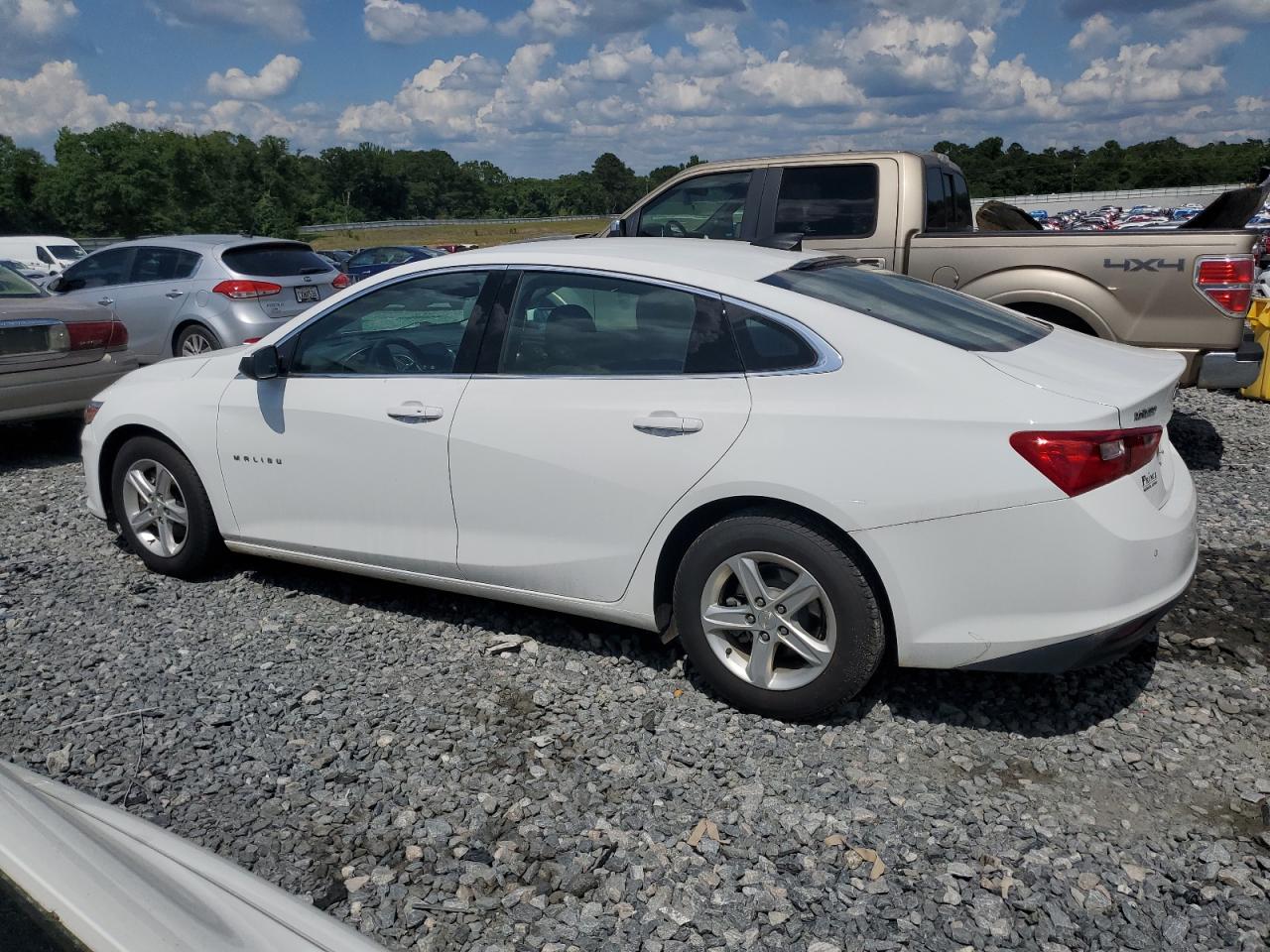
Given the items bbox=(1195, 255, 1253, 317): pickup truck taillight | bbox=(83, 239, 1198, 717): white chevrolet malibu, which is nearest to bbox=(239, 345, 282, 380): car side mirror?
bbox=(83, 239, 1198, 717): white chevrolet malibu

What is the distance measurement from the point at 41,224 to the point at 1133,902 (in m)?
85.5

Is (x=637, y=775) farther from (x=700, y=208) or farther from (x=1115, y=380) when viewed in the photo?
(x=700, y=208)

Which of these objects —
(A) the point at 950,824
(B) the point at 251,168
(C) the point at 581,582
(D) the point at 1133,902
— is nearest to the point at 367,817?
(C) the point at 581,582

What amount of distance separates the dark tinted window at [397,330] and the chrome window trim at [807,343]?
124 cm

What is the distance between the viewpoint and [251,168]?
89.0 metres

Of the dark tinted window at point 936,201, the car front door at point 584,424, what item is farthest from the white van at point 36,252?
the car front door at point 584,424

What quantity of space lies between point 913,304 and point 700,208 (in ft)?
13.7

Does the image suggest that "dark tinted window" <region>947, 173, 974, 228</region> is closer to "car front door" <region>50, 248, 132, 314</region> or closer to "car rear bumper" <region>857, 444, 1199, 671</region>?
"car rear bumper" <region>857, 444, 1199, 671</region>

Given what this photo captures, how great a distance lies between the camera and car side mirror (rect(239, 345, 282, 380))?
14.9ft

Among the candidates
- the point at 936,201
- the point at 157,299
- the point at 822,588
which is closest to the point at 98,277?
the point at 157,299

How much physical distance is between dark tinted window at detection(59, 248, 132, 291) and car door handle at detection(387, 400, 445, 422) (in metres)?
8.44

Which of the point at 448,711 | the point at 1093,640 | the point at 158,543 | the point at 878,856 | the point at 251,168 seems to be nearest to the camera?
the point at 878,856

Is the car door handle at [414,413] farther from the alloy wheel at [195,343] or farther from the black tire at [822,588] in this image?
the alloy wheel at [195,343]

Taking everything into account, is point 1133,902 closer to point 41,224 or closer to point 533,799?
point 533,799
